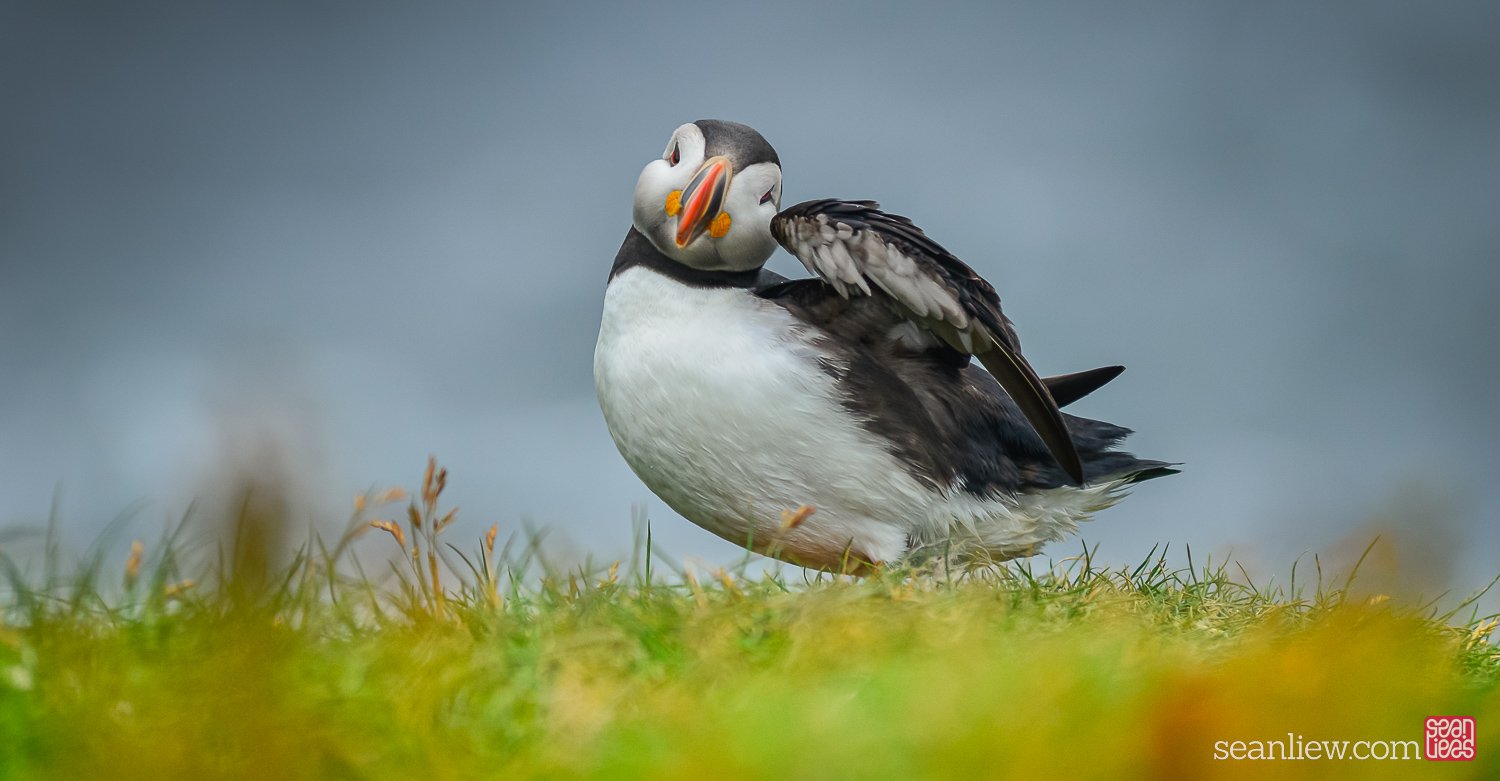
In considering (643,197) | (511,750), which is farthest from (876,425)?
(511,750)

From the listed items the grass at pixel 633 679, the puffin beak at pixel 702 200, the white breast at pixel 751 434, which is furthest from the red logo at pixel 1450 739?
the puffin beak at pixel 702 200

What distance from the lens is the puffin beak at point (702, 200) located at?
12.2 ft

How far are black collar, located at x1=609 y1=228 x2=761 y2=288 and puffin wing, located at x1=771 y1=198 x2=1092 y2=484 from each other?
0.38 m

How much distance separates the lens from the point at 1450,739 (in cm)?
239

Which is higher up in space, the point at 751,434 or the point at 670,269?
the point at 670,269

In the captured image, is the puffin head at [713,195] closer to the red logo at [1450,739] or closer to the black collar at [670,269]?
the black collar at [670,269]

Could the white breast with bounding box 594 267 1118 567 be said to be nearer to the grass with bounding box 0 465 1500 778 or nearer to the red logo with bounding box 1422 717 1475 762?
the grass with bounding box 0 465 1500 778

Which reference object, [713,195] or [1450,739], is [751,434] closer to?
[713,195]

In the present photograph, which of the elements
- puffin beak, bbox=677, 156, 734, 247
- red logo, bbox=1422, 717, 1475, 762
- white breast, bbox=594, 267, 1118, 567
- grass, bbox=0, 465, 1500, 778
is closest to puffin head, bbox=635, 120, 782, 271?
puffin beak, bbox=677, 156, 734, 247

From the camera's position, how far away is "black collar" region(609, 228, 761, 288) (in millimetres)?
3980

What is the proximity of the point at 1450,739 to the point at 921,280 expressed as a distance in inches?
67.5

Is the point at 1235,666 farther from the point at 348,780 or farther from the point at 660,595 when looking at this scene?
the point at 348,780

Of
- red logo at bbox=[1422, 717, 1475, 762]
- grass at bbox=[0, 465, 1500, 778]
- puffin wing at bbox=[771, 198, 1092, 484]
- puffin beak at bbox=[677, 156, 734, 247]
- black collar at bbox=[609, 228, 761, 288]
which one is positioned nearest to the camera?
grass at bbox=[0, 465, 1500, 778]

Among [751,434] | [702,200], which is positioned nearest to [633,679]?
[751,434]
